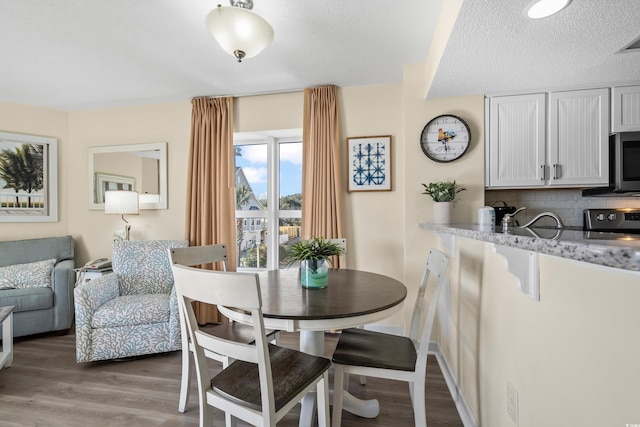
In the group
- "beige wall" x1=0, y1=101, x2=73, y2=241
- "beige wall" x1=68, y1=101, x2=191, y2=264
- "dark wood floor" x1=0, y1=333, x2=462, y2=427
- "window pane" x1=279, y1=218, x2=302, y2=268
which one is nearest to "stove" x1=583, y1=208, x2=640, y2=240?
"dark wood floor" x1=0, y1=333, x2=462, y2=427

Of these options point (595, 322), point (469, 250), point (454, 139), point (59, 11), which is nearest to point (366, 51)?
point (454, 139)

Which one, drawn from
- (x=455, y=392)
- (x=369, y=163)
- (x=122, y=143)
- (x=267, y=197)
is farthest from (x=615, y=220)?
(x=122, y=143)

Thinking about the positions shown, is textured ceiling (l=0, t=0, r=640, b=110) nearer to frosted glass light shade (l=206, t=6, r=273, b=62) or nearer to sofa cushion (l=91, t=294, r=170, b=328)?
frosted glass light shade (l=206, t=6, r=273, b=62)

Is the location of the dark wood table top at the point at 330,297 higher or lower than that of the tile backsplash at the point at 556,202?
lower

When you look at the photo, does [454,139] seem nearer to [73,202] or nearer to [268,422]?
[268,422]

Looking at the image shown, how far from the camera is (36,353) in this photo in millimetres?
2486

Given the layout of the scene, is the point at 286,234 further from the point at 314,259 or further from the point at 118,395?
the point at 118,395

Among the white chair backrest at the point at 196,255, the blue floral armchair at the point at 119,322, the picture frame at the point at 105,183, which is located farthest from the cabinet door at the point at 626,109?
the picture frame at the point at 105,183

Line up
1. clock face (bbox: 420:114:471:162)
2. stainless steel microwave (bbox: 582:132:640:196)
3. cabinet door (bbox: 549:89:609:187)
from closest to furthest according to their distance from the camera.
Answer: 1. stainless steel microwave (bbox: 582:132:640:196)
2. cabinet door (bbox: 549:89:609:187)
3. clock face (bbox: 420:114:471:162)

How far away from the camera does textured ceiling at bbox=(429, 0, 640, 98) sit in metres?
1.37

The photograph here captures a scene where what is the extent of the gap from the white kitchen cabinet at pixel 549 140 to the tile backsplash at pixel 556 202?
0.31m

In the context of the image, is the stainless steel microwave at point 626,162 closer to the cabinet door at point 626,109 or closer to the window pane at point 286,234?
the cabinet door at point 626,109

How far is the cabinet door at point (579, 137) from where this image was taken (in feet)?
7.10

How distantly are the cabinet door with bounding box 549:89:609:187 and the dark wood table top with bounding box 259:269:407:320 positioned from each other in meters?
1.71
